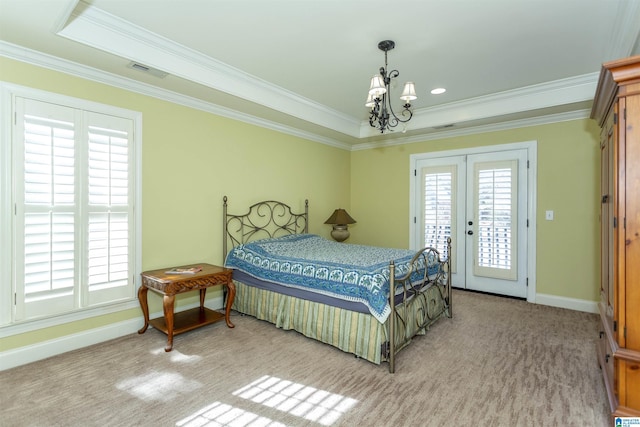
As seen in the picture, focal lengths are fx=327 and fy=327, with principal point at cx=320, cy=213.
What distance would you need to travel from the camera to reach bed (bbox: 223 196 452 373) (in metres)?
2.68

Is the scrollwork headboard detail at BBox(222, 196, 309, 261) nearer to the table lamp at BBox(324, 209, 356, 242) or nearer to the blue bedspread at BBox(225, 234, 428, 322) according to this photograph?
the blue bedspread at BBox(225, 234, 428, 322)

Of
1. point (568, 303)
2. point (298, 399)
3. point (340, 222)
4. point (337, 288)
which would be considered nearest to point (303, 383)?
point (298, 399)

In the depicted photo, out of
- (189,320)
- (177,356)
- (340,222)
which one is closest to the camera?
(177,356)

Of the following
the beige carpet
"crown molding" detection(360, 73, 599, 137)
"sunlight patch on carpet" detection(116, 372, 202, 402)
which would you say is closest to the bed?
the beige carpet

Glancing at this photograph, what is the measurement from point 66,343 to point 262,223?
8.00 feet

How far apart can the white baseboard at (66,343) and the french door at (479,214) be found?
162 inches

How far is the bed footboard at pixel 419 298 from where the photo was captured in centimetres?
261

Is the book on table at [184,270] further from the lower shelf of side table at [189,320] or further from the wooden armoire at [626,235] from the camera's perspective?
the wooden armoire at [626,235]

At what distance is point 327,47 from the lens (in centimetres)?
296

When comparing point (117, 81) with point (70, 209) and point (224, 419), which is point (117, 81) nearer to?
point (70, 209)

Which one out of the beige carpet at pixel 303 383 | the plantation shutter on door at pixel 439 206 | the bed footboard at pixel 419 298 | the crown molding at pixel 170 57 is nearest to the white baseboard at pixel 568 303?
the beige carpet at pixel 303 383

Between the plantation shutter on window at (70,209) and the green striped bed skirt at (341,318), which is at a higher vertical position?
the plantation shutter on window at (70,209)

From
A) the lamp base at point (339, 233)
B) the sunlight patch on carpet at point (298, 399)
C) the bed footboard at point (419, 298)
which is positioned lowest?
the sunlight patch on carpet at point (298, 399)

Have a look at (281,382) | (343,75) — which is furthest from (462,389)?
(343,75)
